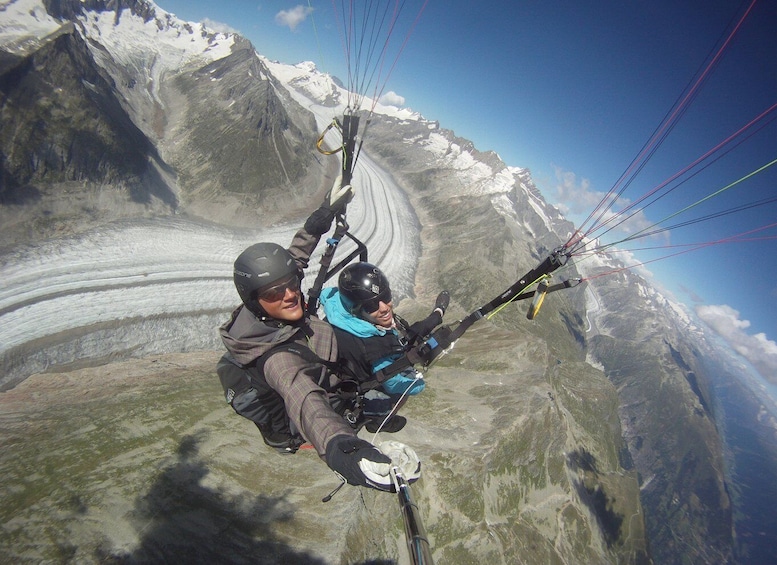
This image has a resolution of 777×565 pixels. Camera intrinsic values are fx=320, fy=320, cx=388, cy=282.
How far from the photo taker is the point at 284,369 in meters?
4.04

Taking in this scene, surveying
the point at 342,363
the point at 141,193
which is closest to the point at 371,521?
the point at 342,363

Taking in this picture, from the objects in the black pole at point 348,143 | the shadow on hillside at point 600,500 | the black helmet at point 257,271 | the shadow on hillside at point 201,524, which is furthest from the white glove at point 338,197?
the shadow on hillside at point 600,500

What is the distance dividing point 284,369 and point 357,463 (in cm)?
142

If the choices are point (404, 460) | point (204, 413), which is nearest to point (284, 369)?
point (404, 460)

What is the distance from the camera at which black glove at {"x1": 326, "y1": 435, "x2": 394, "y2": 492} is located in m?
3.48

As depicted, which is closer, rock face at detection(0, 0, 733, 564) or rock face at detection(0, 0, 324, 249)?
rock face at detection(0, 0, 733, 564)

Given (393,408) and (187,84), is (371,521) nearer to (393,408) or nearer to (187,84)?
(393,408)

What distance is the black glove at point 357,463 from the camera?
3.48 m

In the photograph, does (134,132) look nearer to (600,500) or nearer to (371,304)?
(371,304)

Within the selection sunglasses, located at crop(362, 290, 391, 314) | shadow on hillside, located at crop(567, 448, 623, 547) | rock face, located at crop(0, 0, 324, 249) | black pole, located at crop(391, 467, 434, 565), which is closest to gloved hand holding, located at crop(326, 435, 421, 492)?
black pole, located at crop(391, 467, 434, 565)

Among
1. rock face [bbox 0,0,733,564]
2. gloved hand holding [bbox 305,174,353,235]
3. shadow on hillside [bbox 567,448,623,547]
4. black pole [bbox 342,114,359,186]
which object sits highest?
black pole [bbox 342,114,359,186]

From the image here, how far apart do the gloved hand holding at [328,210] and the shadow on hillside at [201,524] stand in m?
7.30

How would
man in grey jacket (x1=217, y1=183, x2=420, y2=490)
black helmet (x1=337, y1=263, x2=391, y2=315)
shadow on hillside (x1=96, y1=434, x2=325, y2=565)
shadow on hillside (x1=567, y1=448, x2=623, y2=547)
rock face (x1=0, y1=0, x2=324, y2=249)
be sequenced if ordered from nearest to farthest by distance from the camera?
man in grey jacket (x1=217, y1=183, x2=420, y2=490), shadow on hillside (x1=96, y1=434, x2=325, y2=565), black helmet (x1=337, y1=263, x2=391, y2=315), rock face (x1=0, y1=0, x2=324, y2=249), shadow on hillside (x1=567, y1=448, x2=623, y2=547)

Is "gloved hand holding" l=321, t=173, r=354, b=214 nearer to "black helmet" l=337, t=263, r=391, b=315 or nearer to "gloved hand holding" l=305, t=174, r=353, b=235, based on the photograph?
"gloved hand holding" l=305, t=174, r=353, b=235
